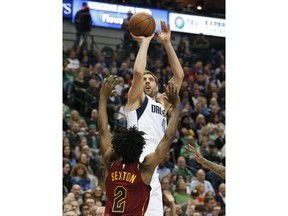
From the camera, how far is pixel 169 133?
16.8ft

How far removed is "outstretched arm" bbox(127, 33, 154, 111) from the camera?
5820mm

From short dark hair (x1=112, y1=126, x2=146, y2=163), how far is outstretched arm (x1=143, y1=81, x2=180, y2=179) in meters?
0.12

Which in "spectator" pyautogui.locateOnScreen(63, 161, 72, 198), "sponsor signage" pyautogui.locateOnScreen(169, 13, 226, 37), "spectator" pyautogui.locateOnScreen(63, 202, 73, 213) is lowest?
"spectator" pyautogui.locateOnScreen(63, 202, 73, 213)

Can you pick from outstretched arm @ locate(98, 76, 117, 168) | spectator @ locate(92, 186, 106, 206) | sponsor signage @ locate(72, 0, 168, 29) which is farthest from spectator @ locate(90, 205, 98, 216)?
sponsor signage @ locate(72, 0, 168, 29)

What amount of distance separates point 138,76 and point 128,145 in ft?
2.98

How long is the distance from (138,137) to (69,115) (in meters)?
7.76

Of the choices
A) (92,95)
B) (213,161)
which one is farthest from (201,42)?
(213,161)

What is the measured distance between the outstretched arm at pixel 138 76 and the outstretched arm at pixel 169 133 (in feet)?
2.76

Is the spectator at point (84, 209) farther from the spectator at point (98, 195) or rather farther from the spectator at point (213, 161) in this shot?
the spectator at point (213, 161)

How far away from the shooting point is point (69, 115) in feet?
42.2

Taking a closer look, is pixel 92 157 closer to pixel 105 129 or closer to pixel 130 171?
pixel 105 129

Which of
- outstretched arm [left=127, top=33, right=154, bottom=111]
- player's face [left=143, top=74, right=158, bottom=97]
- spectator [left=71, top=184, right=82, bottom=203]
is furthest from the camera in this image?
spectator [left=71, top=184, right=82, bottom=203]

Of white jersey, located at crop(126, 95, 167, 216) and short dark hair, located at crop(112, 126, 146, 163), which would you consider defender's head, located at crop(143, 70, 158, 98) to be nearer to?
white jersey, located at crop(126, 95, 167, 216)
